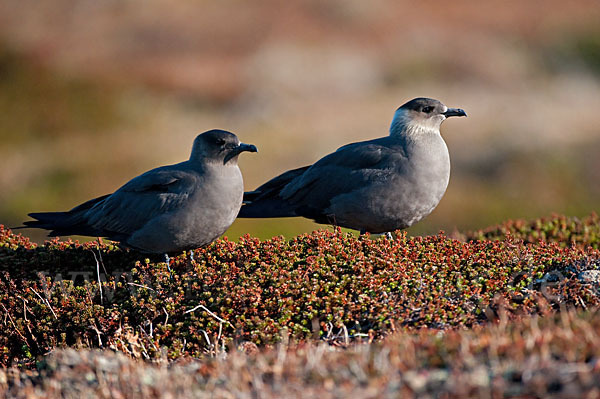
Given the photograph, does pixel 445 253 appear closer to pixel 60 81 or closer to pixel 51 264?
pixel 51 264

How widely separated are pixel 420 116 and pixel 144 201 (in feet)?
10.4

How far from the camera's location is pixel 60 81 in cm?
2639

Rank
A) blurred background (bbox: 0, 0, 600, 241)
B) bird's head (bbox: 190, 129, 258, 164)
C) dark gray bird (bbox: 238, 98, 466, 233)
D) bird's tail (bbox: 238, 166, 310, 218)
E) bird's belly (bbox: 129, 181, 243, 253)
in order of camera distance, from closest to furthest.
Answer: bird's belly (bbox: 129, 181, 243, 253) → bird's head (bbox: 190, 129, 258, 164) → dark gray bird (bbox: 238, 98, 466, 233) → bird's tail (bbox: 238, 166, 310, 218) → blurred background (bbox: 0, 0, 600, 241)

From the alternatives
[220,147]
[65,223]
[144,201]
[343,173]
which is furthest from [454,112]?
[65,223]

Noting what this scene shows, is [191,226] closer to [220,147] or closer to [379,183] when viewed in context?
[220,147]

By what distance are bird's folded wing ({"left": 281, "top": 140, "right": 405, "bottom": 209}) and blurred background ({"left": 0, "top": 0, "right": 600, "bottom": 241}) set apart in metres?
6.25

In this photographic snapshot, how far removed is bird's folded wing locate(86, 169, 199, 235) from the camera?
7.25 metres

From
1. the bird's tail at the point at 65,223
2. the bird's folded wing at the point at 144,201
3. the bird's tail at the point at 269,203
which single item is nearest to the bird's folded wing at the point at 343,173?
the bird's tail at the point at 269,203

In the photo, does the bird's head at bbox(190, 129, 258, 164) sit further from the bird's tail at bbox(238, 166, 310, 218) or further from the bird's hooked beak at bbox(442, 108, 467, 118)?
the bird's hooked beak at bbox(442, 108, 467, 118)

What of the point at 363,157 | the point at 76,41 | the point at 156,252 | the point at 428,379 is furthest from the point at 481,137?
the point at 76,41

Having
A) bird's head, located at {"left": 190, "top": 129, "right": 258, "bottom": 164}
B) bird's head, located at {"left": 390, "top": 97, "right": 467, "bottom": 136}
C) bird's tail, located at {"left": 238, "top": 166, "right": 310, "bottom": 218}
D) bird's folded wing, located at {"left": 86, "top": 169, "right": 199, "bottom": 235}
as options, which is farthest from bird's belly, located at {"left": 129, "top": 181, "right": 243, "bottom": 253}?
bird's head, located at {"left": 390, "top": 97, "right": 467, "bottom": 136}

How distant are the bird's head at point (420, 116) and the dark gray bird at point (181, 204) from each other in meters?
1.85

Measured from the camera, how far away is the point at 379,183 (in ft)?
25.4

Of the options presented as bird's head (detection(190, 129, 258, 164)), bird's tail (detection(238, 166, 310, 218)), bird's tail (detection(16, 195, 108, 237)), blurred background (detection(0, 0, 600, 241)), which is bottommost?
bird's tail (detection(16, 195, 108, 237))
